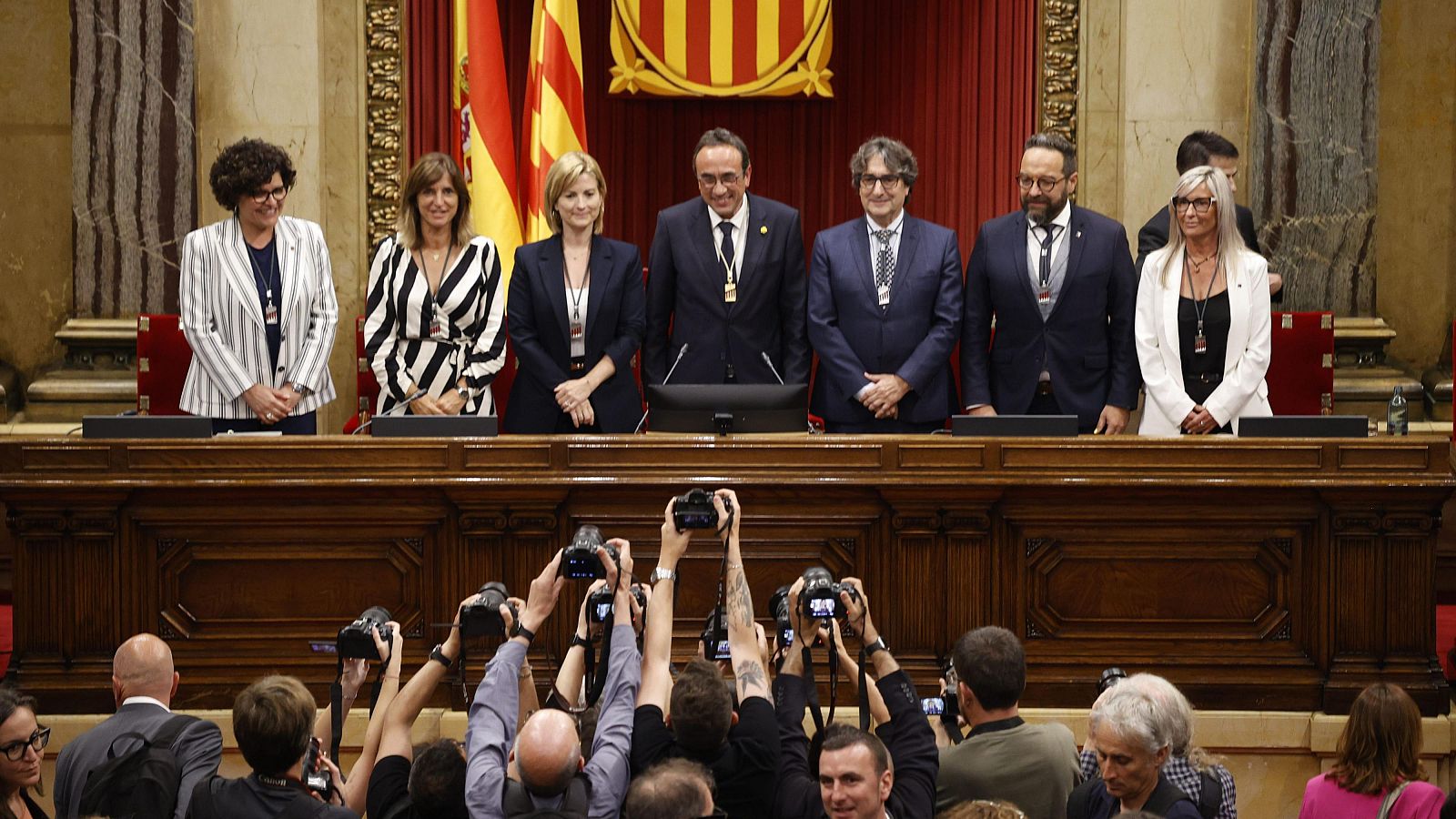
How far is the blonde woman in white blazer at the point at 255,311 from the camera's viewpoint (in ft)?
16.1

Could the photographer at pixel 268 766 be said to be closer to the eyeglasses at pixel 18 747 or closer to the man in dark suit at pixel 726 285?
the eyeglasses at pixel 18 747

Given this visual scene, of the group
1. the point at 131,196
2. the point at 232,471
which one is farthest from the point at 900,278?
the point at 131,196

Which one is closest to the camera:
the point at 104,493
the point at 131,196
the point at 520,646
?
the point at 520,646

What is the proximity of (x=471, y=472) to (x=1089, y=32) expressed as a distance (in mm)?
3388

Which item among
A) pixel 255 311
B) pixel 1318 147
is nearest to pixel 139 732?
pixel 255 311

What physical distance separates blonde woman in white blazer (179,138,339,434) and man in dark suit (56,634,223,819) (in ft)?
5.62

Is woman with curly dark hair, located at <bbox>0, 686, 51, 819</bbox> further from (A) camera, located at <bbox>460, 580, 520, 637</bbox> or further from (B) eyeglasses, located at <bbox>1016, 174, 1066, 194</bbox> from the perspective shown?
(B) eyeglasses, located at <bbox>1016, 174, 1066, 194</bbox>

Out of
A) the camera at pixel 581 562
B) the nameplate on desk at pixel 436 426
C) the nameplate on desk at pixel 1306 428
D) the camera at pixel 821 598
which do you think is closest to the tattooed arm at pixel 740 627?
the camera at pixel 821 598

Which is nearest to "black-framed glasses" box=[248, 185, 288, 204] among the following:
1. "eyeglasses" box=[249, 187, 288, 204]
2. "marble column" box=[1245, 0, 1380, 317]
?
"eyeglasses" box=[249, 187, 288, 204]

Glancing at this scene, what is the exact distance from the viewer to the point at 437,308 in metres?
5.00

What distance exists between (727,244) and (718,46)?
225 cm

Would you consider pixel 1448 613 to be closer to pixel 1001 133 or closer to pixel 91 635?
pixel 1001 133

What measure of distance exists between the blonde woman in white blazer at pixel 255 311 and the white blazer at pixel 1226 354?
7.63 feet

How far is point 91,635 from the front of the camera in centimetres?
435
